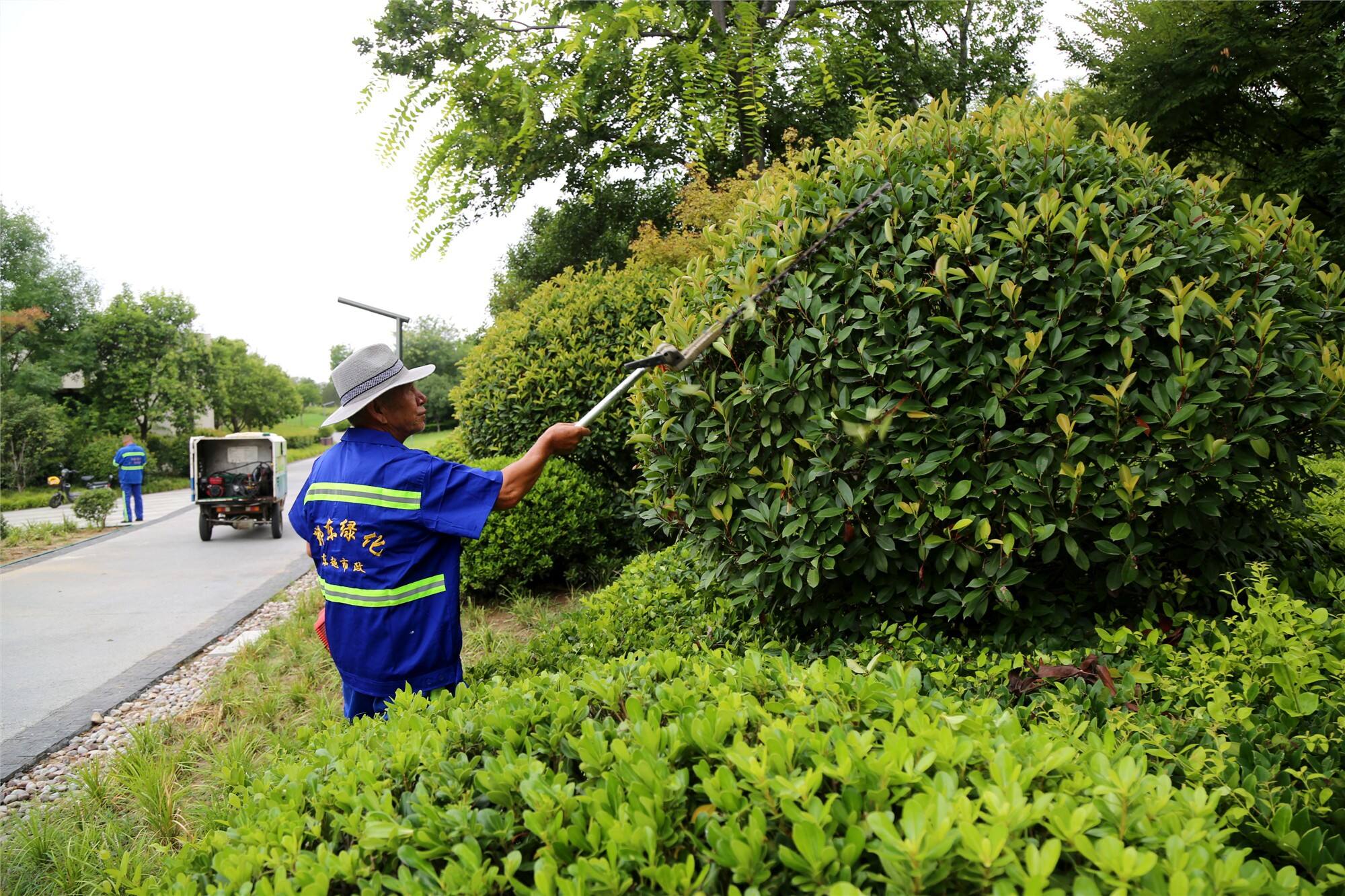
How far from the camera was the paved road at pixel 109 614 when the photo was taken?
14.7ft

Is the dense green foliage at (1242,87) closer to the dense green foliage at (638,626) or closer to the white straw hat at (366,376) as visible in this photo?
the dense green foliage at (638,626)

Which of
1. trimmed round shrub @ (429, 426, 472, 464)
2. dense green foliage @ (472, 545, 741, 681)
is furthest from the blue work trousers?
dense green foliage @ (472, 545, 741, 681)

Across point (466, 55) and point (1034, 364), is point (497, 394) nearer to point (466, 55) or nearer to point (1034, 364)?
point (466, 55)

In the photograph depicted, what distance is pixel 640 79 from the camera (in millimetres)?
7312

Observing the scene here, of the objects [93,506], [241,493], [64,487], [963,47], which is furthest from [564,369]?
[64,487]

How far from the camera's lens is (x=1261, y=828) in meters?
1.30

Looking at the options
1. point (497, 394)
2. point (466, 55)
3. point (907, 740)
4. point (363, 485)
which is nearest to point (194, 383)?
point (466, 55)

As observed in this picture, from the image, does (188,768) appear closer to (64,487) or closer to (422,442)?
(64,487)

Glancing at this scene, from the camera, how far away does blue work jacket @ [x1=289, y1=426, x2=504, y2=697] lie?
2354 millimetres

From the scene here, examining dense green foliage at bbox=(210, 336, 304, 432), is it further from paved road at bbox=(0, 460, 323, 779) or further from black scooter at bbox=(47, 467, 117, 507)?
paved road at bbox=(0, 460, 323, 779)

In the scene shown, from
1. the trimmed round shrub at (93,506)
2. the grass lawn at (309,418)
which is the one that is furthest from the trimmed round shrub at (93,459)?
the grass lawn at (309,418)

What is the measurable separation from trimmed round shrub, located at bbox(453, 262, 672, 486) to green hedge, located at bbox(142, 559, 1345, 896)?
4.01 meters

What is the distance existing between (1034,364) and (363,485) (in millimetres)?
2124

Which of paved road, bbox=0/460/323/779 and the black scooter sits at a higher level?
paved road, bbox=0/460/323/779
